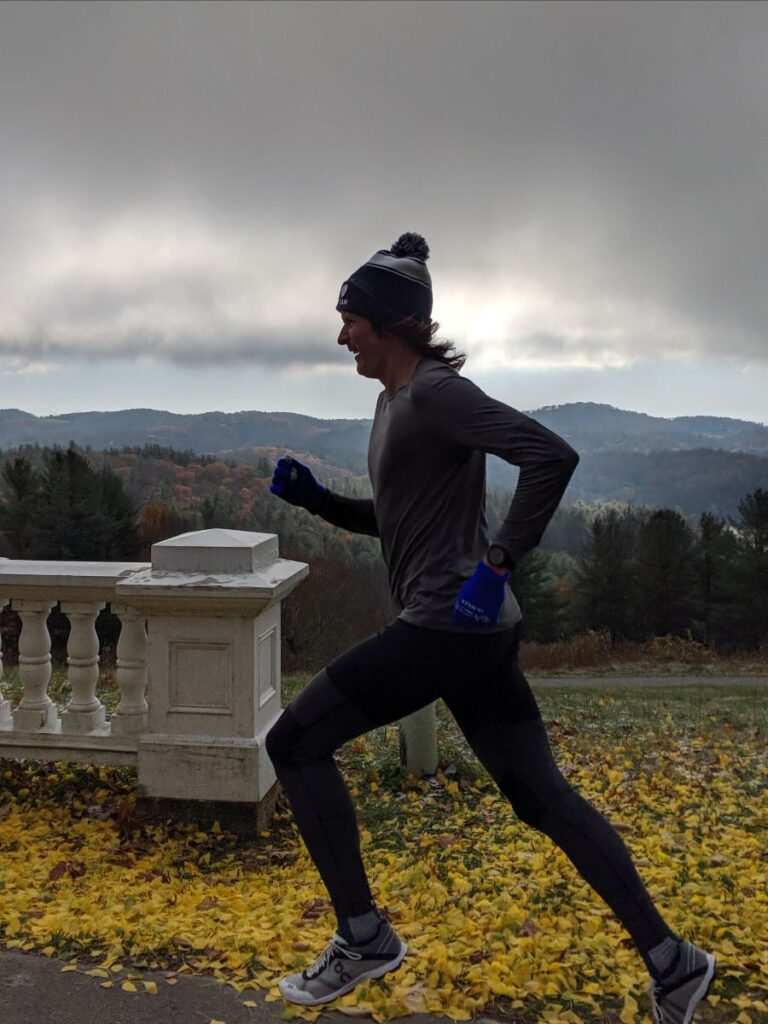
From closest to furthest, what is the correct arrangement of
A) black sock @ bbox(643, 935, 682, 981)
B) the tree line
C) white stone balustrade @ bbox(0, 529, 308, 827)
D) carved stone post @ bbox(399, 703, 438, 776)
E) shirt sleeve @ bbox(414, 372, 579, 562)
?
shirt sleeve @ bbox(414, 372, 579, 562), black sock @ bbox(643, 935, 682, 981), white stone balustrade @ bbox(0, 529, 308, 827), carved stone post @ bbox(399, 703, 438, 776), the tree line

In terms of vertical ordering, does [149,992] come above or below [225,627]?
below

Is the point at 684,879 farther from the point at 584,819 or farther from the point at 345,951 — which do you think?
the point at 345,951

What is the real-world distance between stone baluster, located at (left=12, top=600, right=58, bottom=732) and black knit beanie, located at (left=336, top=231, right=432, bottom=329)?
288 centimetres

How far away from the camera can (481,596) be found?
207 centimetres

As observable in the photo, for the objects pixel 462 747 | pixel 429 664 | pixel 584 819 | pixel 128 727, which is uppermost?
pixel 429 664

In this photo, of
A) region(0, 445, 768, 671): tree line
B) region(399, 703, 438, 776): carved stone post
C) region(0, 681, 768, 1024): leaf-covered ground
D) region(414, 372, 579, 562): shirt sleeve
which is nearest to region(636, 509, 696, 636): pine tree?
region(0, 445, 768, 671): tree line

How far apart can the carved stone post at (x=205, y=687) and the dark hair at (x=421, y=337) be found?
1815mm

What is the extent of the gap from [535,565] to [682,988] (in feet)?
123

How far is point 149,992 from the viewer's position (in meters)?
2.53

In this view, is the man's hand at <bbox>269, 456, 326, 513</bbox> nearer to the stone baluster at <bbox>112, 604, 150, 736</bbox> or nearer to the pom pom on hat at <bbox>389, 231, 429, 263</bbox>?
the pom pom on hat at <bbox>389, 231, 429, 263</bbox>

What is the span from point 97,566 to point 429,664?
2796 mm

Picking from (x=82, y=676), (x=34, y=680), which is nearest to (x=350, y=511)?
(x=82, y=676)

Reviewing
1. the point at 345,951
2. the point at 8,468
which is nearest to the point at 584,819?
the point at 345,951

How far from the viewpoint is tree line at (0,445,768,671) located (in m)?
34.5
